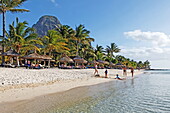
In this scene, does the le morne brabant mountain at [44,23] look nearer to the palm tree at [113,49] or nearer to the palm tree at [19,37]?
the palm tree at [113,49]

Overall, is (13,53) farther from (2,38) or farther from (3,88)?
(3,88)

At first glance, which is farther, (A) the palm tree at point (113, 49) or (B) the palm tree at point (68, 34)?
(A) the palm tree at point (113, 49)

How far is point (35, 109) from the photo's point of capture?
5.43 metres

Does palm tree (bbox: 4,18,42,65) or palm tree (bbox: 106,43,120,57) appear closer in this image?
palm tree (bbox: 4,18,42,65)

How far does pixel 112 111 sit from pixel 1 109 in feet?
13.6

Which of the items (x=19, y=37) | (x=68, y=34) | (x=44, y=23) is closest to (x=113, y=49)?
(x=68, y=34)

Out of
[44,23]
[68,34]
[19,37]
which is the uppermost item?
[44,23]

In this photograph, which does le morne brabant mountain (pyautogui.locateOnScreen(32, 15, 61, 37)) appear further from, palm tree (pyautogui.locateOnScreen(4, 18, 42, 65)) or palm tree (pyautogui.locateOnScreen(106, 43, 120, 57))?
palm tree (pyautogui.locateOnScreen(4, 18, 42, 65))

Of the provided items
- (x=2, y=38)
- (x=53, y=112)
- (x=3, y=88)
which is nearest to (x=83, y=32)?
(x=2, y=38)

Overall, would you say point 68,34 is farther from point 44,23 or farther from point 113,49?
point 44,23

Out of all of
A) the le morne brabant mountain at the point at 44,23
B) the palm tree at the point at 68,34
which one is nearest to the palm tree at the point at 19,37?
the palm tree at the point at 68,34

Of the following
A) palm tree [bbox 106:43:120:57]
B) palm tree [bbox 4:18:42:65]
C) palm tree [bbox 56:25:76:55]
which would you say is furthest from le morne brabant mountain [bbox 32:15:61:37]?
palm tree [bbox 4:18:42:65]

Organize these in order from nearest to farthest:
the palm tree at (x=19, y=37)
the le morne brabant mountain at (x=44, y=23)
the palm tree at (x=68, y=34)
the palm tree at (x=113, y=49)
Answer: the palm tree at (x=19, y=37), the palm tree at (x=68, y=34), the palm tree at (x=113, y=49), the le morne brabant mountain at (x=44, y=23)

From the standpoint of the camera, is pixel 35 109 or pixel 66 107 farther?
pixel 66 107
